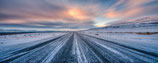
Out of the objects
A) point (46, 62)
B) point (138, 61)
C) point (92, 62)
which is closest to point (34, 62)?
point (46, 62)

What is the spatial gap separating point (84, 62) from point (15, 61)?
11.2 ft

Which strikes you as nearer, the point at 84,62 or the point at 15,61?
the point at 84,62

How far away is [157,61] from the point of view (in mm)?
2523

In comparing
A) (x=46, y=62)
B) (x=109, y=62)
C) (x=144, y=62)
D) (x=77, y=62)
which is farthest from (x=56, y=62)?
(x=144, y=62)

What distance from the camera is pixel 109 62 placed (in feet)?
8.20

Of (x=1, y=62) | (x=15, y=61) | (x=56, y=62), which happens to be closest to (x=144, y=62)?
(x=56, y=62)

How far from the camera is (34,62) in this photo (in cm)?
265

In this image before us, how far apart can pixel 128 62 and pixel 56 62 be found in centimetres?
328

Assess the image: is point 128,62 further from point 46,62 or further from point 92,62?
point 46,62

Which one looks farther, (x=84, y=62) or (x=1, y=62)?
(x=1, y=62)

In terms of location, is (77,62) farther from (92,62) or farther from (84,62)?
(92,62)

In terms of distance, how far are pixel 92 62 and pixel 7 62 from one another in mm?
4088

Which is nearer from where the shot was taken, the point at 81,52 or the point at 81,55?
the point at 81,55

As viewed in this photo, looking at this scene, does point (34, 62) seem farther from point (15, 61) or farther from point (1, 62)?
point (1, 62)
